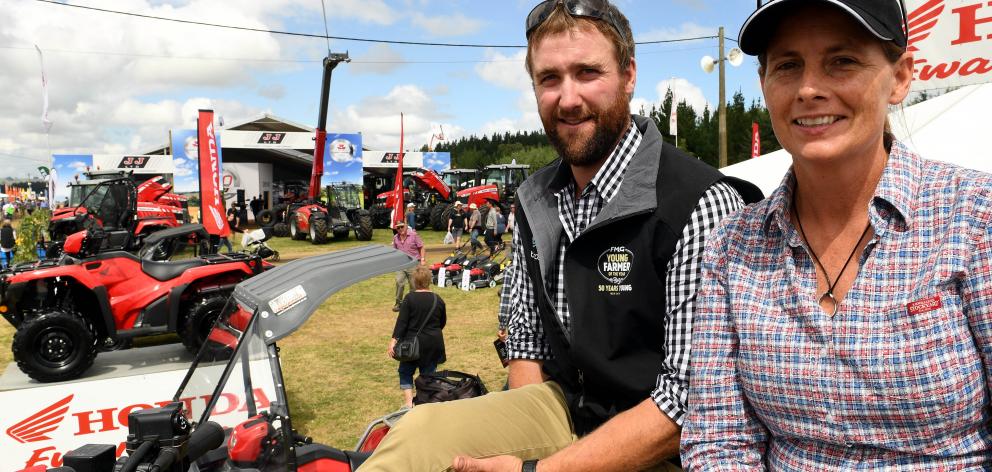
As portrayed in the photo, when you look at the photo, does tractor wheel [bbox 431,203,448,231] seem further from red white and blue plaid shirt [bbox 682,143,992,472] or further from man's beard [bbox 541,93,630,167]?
red white and blue plaid shirt [bbox 682,143,992,472]

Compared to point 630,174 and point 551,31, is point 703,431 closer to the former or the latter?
point 630,174

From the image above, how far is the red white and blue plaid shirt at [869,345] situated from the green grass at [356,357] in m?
5.24

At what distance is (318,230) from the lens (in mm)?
22594

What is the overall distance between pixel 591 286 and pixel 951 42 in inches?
130

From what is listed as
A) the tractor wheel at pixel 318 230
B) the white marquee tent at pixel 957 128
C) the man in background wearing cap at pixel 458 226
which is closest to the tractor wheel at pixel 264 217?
the tractor wheel at pixel 318 230

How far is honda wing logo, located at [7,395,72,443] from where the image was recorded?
5.32 meters

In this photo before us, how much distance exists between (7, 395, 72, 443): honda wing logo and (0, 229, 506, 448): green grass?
2023 mm

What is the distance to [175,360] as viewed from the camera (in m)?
8.31

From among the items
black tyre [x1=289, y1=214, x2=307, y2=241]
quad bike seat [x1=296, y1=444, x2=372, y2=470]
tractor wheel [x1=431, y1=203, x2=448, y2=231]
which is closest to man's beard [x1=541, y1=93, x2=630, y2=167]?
quad bike seat [x1=296, y1=444, x2=372, y2=470]

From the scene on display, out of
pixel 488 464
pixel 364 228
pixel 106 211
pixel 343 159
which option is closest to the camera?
pixel 488 464

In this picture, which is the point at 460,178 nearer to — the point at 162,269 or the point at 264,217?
the point at 264,217

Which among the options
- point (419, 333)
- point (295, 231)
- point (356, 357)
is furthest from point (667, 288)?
point (295, 231)

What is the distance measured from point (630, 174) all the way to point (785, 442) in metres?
0.78

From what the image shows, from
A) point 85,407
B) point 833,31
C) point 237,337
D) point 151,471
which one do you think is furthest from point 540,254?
point 85,407
